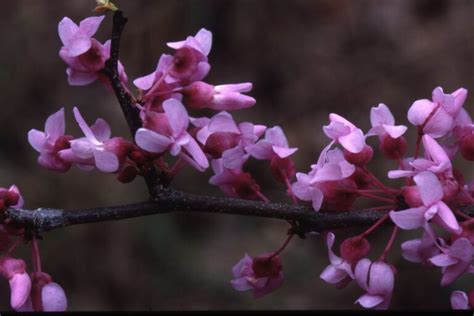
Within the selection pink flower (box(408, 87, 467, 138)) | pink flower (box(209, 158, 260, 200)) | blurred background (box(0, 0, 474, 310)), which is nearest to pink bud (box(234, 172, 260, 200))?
pink flower (box(209, 158, 260, 200))

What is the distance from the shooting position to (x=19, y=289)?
779 millimetres

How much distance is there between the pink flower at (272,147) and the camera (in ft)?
2.72

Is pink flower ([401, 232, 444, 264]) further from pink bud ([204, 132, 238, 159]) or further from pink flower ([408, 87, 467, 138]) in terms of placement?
pink bud ([204, 132, 238, 159])

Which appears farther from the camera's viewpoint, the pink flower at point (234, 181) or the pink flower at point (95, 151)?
the pink flower at point (234, 181)

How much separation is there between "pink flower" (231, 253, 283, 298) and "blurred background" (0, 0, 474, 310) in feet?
3.68

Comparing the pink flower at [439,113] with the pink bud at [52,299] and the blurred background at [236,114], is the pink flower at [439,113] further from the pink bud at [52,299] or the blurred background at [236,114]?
the blurred background at [236,114]

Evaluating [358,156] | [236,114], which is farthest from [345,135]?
[236,114]

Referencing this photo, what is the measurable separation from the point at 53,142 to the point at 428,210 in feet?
1.34

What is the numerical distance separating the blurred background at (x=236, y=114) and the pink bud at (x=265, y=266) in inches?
44.6

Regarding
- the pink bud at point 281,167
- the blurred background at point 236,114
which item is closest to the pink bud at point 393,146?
the pink bud at point 281,167

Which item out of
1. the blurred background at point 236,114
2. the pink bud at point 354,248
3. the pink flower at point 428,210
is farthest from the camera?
the blurred background at point 236,114

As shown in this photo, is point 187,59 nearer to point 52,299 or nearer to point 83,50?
point 83,50

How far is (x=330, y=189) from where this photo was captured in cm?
78

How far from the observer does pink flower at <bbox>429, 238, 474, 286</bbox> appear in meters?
0.73
